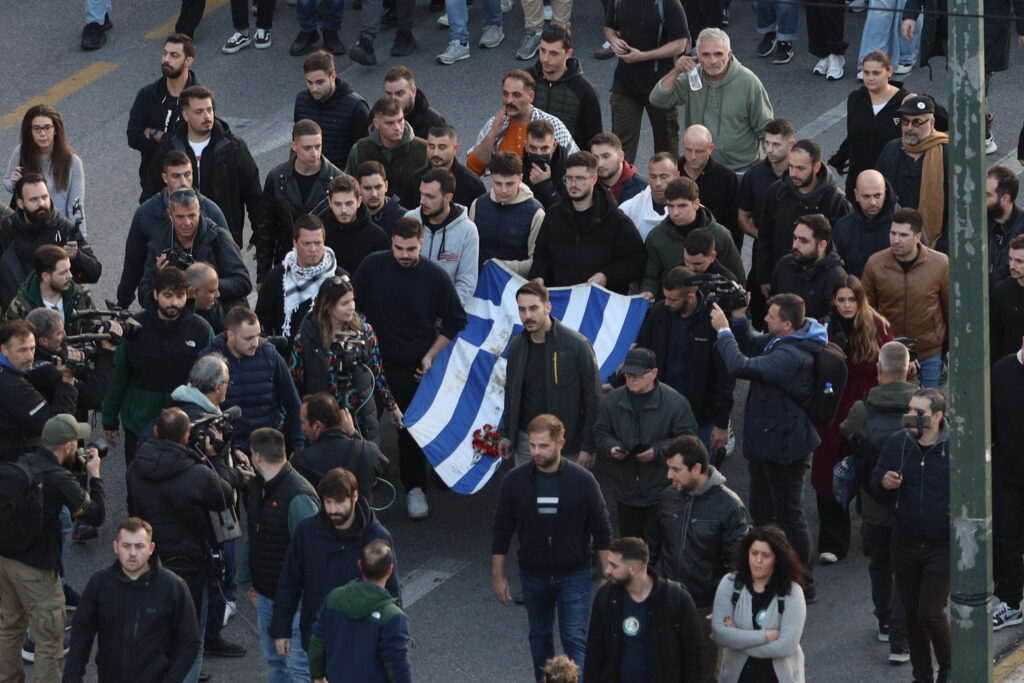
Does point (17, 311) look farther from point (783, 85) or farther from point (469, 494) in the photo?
point (783, 85)

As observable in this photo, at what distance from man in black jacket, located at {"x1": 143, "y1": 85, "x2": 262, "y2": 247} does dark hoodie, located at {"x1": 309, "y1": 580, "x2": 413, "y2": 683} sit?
219 inches

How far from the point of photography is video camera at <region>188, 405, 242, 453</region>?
11438 millimetres

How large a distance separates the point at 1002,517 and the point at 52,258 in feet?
20.0

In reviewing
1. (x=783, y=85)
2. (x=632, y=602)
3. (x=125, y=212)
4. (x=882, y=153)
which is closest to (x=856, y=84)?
(x=783, y=85)

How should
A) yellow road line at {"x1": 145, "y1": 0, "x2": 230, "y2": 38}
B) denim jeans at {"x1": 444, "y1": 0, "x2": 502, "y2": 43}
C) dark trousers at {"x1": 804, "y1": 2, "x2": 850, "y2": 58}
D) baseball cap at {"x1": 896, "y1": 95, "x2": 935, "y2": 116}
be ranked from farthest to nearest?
1. yellow road line at {"x1": 145, "y1": 0, "x2": 230, "y2": 38}
2. denim jeans at {"x1": 444, "y1": 0, "x2": 502, "y2": 43}
3. dark trousers at {"x1": 804, "y1": 2, "x2": 850, "y2": 58}
4. baseball cap at {"x1": 896, "y1": 95, "x2": 935, "y2": 116}

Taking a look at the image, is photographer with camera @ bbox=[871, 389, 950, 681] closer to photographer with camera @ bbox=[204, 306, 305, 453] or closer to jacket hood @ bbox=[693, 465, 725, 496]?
jacket hood @ bbox=[693, 465, 725, 496]


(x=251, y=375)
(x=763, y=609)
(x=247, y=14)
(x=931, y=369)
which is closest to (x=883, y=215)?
(x=931, y=369)

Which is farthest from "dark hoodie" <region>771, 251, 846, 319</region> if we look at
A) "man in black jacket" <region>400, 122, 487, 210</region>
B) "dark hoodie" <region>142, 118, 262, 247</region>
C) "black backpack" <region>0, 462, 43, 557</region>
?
"black backpack" <region>0, 462, 43, 557</region>

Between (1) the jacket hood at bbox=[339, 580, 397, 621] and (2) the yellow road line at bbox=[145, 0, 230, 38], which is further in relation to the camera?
(2) the yellow road line at bbox=[145, 0, 230, 38]

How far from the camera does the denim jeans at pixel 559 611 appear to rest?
11.3 meters

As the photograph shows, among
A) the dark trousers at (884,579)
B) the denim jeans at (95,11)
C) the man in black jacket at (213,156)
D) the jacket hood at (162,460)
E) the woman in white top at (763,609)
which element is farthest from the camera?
the denim jeans at (95,11)

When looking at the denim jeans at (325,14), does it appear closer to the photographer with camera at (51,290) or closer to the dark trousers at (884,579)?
the photographer with camera at (51,290)

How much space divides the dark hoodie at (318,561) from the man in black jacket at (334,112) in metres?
5.85

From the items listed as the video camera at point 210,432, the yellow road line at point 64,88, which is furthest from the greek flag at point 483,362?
the yellow road line at point 64,88
